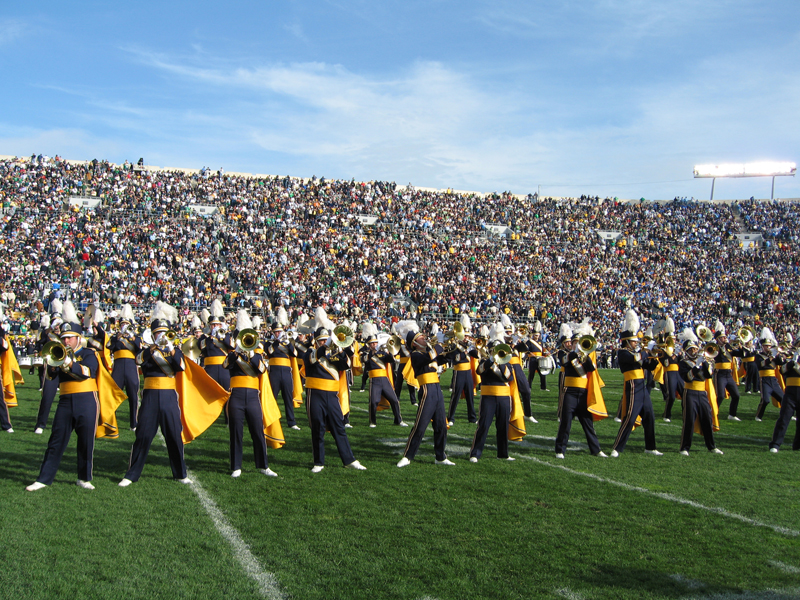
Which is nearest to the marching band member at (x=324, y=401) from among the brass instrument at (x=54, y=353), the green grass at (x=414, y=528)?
the green grass at (x=414, y=528)

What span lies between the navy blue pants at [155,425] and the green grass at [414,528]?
→ 0.95 ft

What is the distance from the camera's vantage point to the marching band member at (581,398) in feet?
29.4

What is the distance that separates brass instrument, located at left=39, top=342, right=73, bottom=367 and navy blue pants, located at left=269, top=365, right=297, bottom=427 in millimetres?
4529

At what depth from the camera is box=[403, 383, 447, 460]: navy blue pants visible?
8.29 metres

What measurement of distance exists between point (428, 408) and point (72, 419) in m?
3.93

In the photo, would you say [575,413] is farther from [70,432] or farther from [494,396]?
[70,432]

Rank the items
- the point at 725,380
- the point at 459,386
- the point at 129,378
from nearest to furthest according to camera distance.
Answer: the point at 129,378
the point at 459,386
the point at 725,380

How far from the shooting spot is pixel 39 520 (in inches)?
225

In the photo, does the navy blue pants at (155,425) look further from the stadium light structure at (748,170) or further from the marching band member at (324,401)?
the stadium light structure at (748,170)

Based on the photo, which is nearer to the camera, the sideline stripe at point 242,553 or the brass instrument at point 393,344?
the sideline stripe at point 242,553

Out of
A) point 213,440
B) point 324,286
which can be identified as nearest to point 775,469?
point 213,440

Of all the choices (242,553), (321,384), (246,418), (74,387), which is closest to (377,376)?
(321,384)

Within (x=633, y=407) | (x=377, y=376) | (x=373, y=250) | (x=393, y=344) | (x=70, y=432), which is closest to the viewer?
(x=70, y=432)

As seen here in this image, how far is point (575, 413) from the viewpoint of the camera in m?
9.09
